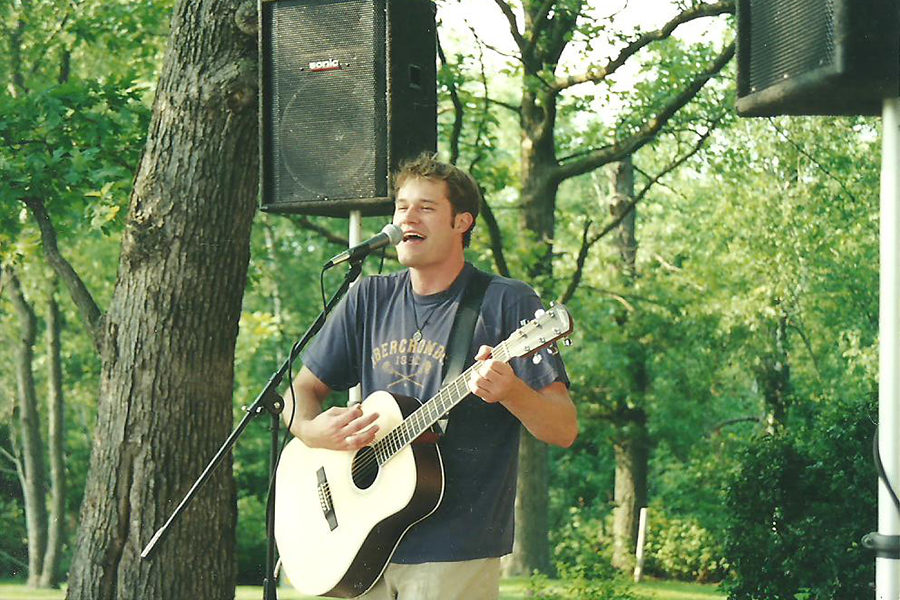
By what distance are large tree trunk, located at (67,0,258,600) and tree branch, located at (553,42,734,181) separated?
7.50 meters

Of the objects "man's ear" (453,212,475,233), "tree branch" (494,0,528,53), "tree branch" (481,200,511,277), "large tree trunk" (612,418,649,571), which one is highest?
"tree branch" (494,0,528,53)

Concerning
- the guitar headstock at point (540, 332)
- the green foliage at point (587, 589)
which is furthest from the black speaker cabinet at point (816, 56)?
the green foliage at point (587, 589)

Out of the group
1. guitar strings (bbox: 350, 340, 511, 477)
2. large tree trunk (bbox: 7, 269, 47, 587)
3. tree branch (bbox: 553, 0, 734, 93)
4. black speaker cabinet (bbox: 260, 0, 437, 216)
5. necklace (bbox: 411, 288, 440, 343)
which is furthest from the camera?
large tree trunk (bbox: 7, 269, 47, 587)

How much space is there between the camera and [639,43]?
38.4 ft

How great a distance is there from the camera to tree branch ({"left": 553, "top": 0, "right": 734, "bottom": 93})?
11305 millimetres

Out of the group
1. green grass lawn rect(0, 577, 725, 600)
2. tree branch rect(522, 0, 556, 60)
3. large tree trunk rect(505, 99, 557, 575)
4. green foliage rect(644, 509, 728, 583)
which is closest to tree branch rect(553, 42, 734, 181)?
large tree trunk rect(505, 99, 557, 575)

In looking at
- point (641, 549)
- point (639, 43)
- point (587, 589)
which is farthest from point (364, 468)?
point (641, 549)

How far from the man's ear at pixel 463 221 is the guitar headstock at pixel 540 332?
0.49m

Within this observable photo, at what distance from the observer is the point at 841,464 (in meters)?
6.69

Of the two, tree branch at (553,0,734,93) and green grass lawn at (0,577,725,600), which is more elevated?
tree branch at (553,0,734,93)

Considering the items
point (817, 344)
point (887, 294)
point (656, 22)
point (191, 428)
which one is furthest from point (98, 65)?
point (887, 294)

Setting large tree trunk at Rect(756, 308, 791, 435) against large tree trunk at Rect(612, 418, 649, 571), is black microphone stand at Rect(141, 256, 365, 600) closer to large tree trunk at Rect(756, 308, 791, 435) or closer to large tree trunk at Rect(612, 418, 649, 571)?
large tree trunk at Rect(612, 418, 649, 571)

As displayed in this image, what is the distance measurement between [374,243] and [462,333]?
37 cm

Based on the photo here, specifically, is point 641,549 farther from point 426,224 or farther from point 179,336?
→ point 426,224
